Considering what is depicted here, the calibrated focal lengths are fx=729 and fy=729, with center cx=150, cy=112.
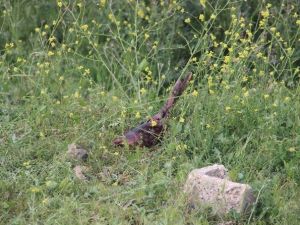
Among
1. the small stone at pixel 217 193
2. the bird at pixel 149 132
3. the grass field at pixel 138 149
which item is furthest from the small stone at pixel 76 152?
the small stone at pixel 217 193

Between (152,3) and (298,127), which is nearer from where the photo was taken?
(298,127)

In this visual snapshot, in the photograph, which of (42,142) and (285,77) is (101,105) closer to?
(42,142)

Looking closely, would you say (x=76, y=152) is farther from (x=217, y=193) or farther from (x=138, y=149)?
(x=217, y=193)

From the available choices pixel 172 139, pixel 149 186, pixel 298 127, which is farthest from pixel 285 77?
pixel 149 186

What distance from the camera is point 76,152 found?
14.4 ft

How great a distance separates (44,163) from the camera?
438cm

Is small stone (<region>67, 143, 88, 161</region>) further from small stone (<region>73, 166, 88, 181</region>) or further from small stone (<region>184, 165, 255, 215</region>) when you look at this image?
small stone (<region>184, 165, 255, 215</region>)

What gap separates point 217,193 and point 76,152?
0.99 meters

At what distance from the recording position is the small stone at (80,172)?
166 inches

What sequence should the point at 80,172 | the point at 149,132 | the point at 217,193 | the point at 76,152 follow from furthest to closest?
the point at 149,132 < the point at 76,152 < the point at 80,172 < the point at 217,193

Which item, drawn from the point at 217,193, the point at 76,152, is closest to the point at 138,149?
the point at 76,152

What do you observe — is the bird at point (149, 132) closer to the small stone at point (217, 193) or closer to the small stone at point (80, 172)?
the small stone at point (80, 172)

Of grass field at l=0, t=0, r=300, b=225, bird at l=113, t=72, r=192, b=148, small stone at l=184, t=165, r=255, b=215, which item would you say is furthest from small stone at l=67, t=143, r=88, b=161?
small stone at l=184, t=165, r=255, b=215

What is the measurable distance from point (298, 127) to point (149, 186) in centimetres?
104
